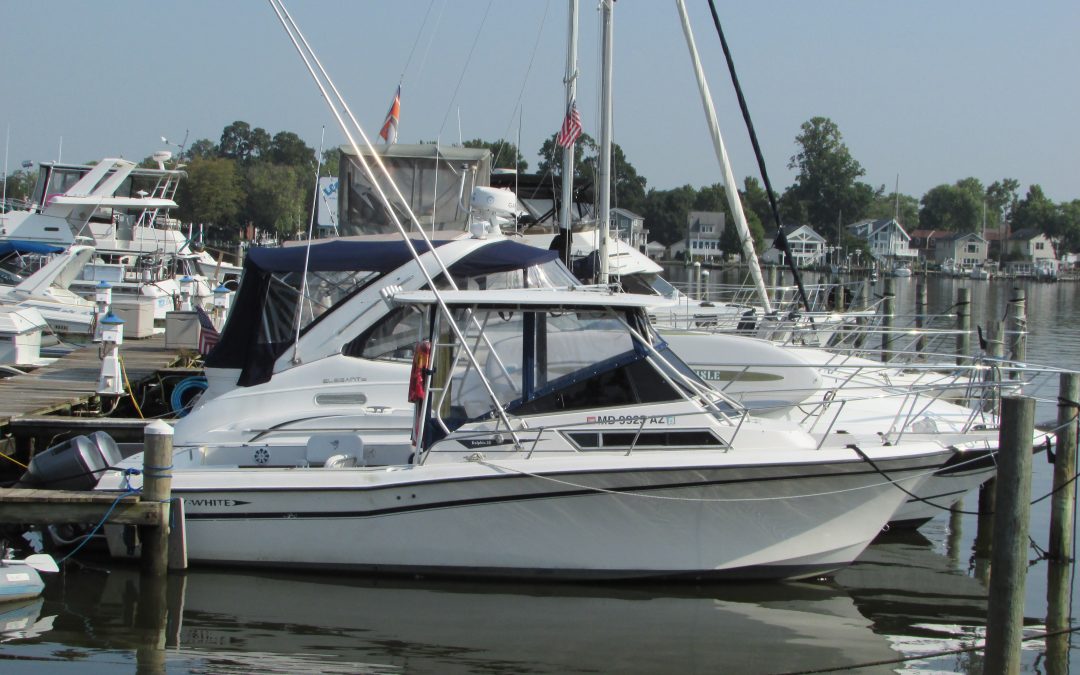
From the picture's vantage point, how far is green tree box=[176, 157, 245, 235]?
75.2 metres

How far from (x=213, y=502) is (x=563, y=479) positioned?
283 centimetres

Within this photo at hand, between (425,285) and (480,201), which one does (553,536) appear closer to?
(425,285)

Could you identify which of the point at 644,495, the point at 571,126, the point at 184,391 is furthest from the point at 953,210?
the point at 644,495

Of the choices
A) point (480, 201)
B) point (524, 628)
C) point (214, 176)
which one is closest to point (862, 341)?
point (480, 201)

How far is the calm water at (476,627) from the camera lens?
24.7ft

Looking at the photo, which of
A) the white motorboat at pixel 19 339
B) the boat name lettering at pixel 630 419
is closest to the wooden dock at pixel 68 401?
the white motorboat at pixel 19 339

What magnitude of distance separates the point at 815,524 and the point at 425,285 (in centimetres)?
397

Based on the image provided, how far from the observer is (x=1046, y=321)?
4038cm

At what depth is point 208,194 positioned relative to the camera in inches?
2960

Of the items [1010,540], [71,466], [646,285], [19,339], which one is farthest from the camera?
[646,285]

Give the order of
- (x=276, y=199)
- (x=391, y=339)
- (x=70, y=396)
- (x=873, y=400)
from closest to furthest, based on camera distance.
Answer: (x=391, y=339)
(x=873, y=400)
(x=70, y=396)
(x=276, y=199)

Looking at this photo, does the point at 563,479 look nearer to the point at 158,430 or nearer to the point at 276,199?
the point at 158,430

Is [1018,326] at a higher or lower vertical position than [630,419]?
higher

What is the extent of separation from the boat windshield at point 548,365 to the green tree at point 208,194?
70269 millimetres
